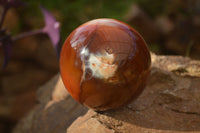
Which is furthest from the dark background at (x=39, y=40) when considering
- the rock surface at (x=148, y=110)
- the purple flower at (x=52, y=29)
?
the rock surface at (x=148, y=110)

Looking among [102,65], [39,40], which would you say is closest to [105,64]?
[102,65]

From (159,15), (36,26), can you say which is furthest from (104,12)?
(159,15)

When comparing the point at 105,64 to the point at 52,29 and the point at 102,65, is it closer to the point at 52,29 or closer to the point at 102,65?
the point at 102,65

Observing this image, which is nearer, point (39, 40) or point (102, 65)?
point (102, 65)

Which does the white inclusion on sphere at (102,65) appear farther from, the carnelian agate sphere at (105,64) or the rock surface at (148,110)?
the rock surface at (148,110)

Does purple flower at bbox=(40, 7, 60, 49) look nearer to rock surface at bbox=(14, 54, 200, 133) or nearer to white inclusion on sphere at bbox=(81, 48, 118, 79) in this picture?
rock surface at bbox=(14, 54, 200, 133)

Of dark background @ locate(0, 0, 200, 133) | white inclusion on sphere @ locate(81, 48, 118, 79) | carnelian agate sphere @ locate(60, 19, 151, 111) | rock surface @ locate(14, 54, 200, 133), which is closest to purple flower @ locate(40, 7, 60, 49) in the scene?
rock surface @ locate(14, 54, 200, 133)

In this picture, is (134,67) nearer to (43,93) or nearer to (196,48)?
(43,93)
